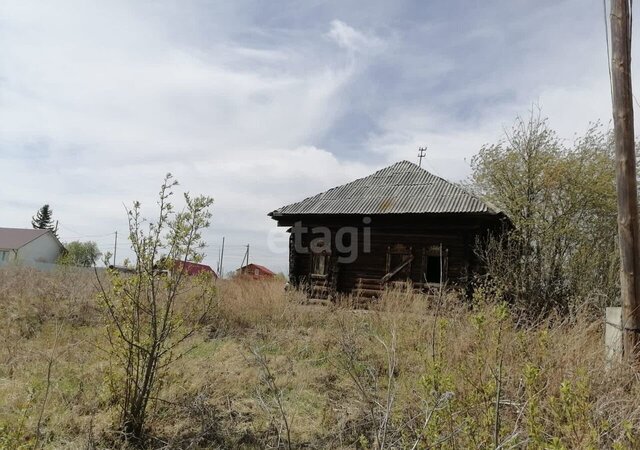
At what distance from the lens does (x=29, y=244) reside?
3947 cm

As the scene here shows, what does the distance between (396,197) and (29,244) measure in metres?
41.1

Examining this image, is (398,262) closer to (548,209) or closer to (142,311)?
(548,209)

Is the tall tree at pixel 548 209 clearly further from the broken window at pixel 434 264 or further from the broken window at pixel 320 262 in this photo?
the broken window at pixel 320 262

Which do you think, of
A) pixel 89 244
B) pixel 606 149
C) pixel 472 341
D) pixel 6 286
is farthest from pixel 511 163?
pixel 89 244

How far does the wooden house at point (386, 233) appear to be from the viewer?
1148 cm

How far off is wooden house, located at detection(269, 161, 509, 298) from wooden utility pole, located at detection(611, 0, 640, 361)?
6.74m

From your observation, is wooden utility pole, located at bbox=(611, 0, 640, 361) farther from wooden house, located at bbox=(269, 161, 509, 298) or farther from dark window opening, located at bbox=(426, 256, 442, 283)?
dark window opening, located at bbox=(426, 256, 442, 283)

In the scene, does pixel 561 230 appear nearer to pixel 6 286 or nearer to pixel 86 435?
pixel 86 435

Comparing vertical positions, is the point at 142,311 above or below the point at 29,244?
below

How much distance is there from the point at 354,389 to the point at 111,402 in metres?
2.61

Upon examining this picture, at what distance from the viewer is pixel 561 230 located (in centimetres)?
1247

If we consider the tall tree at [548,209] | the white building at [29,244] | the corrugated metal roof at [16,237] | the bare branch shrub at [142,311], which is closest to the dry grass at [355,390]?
the bare branch shrub at [142,311]

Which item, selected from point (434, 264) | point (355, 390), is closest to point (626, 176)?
point (355, 390)

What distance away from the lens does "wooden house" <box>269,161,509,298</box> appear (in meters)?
11.5
